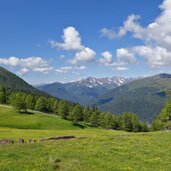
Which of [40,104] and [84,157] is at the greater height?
[40,104]

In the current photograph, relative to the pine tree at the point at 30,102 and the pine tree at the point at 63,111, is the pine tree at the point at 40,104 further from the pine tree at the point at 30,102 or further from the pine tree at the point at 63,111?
the pine tree at the point at 63,111

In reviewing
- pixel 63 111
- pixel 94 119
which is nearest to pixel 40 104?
pixel 63 111

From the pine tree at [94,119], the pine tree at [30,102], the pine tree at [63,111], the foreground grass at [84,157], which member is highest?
the pine tree at [30,102]

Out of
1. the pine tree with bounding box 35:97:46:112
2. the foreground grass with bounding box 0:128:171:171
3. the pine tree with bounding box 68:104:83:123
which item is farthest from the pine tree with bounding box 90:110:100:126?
the foreground grass with bounding box 0:128:171:171

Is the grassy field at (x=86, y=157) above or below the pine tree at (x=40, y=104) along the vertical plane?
below

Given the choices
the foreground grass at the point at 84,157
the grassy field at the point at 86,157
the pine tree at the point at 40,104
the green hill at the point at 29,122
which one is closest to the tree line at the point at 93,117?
the pine tree at the point at 40,104

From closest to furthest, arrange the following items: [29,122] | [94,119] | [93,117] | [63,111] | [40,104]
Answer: [29,122], [63,111], [94,119], [93,117], [40,104]

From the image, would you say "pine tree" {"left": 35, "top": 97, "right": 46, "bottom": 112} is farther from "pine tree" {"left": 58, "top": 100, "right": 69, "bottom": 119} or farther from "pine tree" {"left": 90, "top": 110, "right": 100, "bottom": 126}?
"pine tree" {"left": 90, "top": 110, "right": 100, "bottom": 126}

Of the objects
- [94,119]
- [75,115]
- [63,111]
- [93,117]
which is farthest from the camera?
[93,117]

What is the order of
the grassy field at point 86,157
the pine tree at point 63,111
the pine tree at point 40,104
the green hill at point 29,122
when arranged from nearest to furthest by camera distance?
the grassy field at point 86,157
the green hill at point 29,122
the pine tree at point 63,111
the pine tree at point 40,104

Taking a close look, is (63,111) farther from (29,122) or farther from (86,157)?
(86,157)

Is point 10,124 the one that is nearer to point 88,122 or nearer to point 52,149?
point 88,122

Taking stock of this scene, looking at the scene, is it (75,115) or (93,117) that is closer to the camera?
(75,115)

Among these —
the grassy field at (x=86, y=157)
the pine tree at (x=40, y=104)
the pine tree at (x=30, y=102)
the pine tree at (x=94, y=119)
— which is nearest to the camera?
the grassy field at (x=86, y=157)
